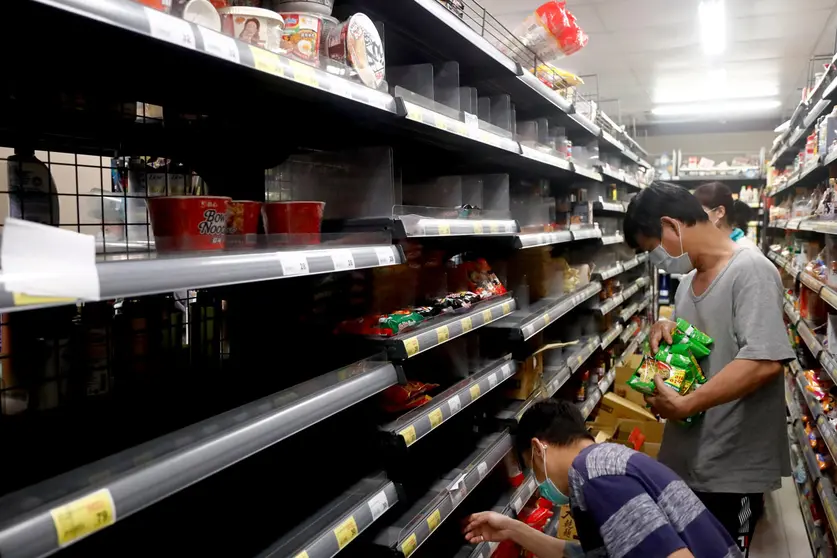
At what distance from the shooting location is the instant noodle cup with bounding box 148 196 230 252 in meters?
1.22

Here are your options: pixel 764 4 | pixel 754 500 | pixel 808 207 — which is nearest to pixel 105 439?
pixel 754 500

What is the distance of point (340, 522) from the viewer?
148 centimetres

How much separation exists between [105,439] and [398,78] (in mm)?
1499

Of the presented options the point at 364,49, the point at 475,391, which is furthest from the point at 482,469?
the point at 364,49

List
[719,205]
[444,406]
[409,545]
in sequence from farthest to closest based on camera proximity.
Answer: [719,205] → [444,406] → [409,545]

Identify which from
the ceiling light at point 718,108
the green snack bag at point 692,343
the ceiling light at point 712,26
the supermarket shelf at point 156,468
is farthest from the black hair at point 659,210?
the ceiling light at point 718,108

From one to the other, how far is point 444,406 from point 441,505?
0.98 ft

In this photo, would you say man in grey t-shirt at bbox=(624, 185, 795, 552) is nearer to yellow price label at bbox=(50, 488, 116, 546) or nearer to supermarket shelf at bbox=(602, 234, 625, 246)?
yellow price label at bbox=(50, 488, 116, 546)

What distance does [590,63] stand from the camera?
22.9ft

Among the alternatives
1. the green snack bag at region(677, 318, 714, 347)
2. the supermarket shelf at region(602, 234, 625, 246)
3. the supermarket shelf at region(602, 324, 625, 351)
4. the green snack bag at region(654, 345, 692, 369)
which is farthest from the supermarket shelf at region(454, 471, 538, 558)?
the supermarket shelf at region(602, 234, 625, 246)

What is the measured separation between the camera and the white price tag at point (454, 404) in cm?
211

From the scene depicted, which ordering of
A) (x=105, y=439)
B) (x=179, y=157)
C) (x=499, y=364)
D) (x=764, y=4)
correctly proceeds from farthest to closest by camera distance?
(x=764, y=4)
(x=499, y=364)
(x=179, y=157)
(x=105, y=439)

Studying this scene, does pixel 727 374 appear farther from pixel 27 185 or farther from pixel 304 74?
pixel 27 185

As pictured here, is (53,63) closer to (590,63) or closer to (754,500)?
(754,500)
